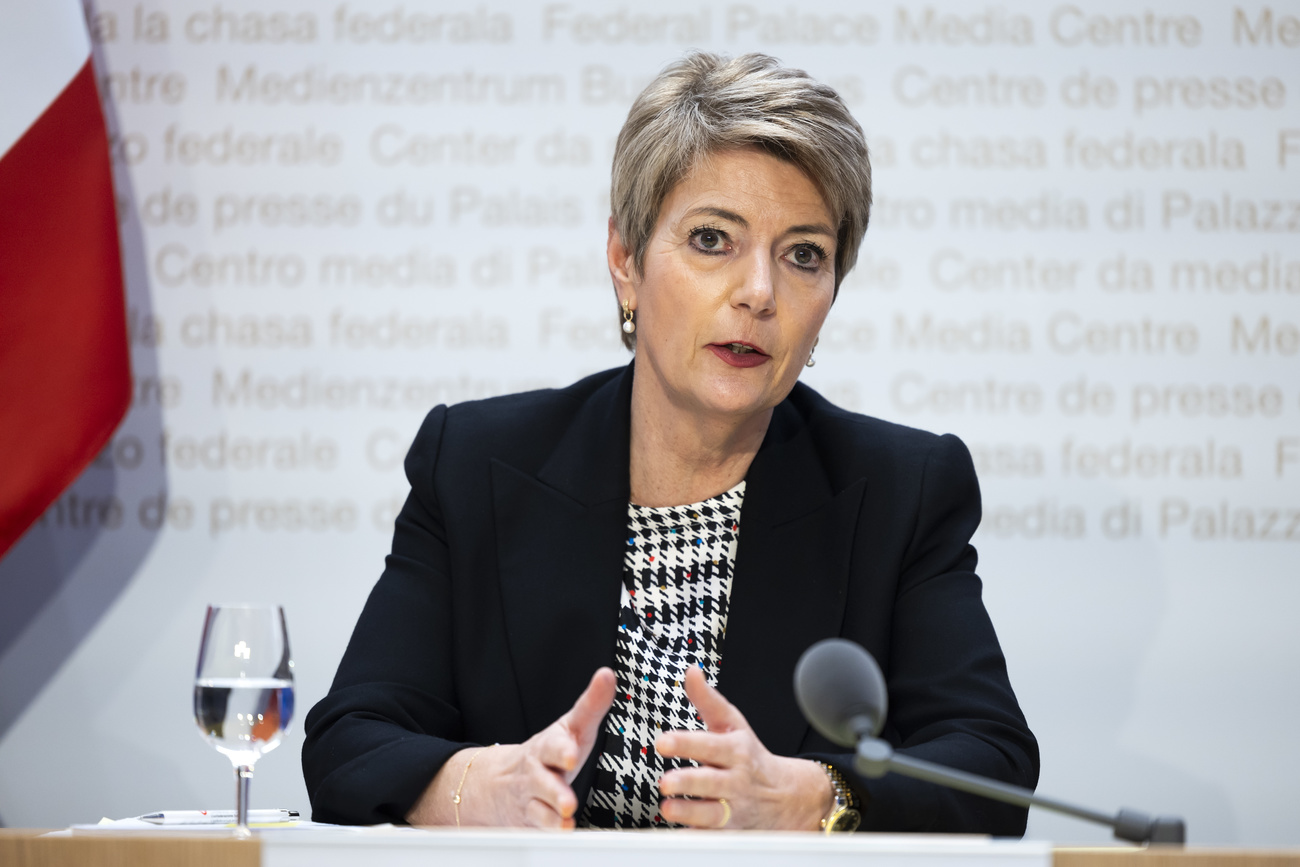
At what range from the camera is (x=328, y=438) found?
3.16 m

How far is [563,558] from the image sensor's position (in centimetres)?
189

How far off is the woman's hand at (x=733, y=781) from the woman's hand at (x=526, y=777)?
0.10m

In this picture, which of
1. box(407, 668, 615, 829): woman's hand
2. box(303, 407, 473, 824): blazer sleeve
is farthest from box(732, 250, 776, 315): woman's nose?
box(407, 668, 615, 829): woman's hand

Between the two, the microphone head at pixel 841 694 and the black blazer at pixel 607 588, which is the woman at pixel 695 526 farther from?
the microphone head at pixel 841 694

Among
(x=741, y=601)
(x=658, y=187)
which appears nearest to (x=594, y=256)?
(x=658, y=187)

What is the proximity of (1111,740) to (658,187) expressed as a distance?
6.29 ft

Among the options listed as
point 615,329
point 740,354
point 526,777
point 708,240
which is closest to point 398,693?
point 526,777

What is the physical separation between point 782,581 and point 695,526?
0.59ft

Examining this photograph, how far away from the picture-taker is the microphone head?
1.08 meters

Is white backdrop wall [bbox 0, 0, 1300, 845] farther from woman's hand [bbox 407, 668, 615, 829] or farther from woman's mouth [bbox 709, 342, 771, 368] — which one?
woman's hand [bbox 407, 668, 615, 829]

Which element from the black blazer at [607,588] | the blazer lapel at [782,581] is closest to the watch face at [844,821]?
the black blazer at [607,588]

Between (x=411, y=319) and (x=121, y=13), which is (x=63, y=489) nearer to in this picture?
(x=411, y=319)

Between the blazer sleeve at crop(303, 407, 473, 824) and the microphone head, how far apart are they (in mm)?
576

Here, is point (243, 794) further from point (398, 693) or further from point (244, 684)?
point (398, 693)
